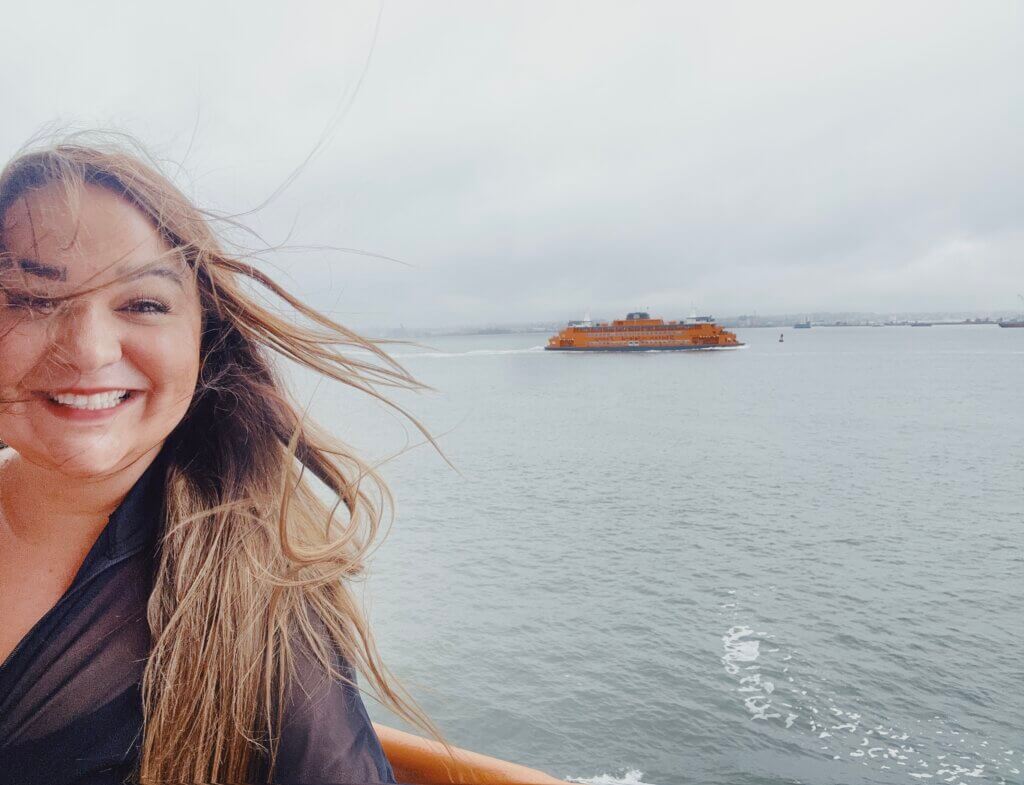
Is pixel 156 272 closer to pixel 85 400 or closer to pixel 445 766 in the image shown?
pixel 85 400

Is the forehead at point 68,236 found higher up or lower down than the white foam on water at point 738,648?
higher up

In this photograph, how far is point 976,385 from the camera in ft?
142

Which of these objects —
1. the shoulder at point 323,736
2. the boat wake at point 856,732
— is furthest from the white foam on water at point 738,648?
the shoulder at point 323,736

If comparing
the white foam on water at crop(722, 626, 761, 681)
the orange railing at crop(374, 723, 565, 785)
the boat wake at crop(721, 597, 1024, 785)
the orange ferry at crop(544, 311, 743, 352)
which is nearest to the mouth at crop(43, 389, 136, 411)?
the orange railing at crop(374, 723, 565, 785)

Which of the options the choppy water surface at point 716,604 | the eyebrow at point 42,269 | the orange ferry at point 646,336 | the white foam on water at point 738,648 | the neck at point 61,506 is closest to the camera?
the eyebrow at point 42,269

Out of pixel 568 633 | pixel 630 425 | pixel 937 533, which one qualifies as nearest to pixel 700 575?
pixel 568 633

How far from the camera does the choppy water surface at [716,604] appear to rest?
6676mm

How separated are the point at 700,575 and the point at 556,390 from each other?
35.7 meters

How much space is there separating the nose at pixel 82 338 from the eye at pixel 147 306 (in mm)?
35

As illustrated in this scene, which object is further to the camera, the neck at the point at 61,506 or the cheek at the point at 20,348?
the neck at the point at 61,506

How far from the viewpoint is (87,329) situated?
89cm

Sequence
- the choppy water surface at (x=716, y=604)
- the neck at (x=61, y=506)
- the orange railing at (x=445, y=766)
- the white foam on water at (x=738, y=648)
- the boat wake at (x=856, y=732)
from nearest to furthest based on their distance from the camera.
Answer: the neck at (x=61, y=506) < the orange railing at (x=445, y=766) < the boat wake at (x=856, y=732) < the choppy water surface at (x=716, y=604) < the white foam on water at (x=738, y=648)

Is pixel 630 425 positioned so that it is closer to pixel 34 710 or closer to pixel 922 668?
pixel 922 668

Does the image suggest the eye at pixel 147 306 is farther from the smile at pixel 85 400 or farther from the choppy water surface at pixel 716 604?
the choppy water surface at pixel 716 604
